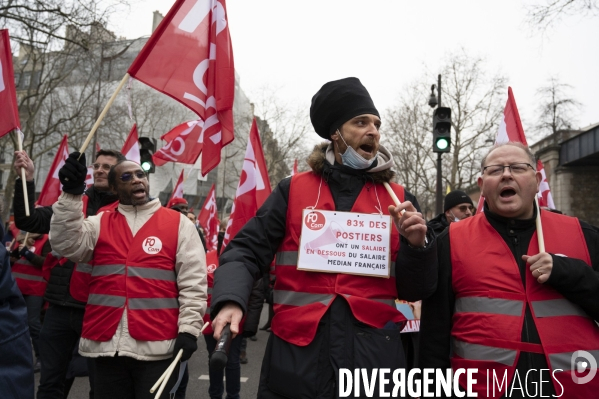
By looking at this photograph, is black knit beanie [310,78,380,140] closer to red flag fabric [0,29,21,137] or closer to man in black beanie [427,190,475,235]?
red flag fabric [0,29,21,137]

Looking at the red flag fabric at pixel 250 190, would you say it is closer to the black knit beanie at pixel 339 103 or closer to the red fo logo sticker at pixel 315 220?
the black knit beanie at pixel 339 103

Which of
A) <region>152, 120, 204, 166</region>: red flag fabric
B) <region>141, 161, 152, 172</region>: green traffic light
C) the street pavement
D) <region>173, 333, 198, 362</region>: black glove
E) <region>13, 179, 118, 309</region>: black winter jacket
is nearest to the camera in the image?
<region>173, 333, 198, 362</region>: black glove

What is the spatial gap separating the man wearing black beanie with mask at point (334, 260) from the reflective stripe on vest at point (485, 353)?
0.94 feet

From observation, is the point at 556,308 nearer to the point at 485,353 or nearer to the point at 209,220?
the point at 485,353

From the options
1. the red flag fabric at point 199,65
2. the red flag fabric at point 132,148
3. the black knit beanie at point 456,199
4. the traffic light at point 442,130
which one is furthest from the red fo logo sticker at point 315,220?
the traffic light at point 442,130

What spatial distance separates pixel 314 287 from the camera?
2215mm

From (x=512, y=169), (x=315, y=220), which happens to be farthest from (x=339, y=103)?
(x=512, y=169)

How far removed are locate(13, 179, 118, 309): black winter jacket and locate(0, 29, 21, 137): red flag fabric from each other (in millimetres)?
790

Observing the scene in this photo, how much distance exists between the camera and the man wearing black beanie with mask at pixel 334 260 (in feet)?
6.81

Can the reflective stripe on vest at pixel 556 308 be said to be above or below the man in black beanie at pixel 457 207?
below

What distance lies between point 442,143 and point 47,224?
323 inches

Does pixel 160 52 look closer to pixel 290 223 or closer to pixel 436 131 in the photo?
pixel 290 223

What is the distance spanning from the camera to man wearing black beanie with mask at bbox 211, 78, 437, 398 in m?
2.08

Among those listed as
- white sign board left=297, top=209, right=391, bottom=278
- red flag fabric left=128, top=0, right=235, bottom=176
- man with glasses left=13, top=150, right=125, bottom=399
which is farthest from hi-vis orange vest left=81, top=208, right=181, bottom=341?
white sign board left=297, top=209, right=391, bottom=278
